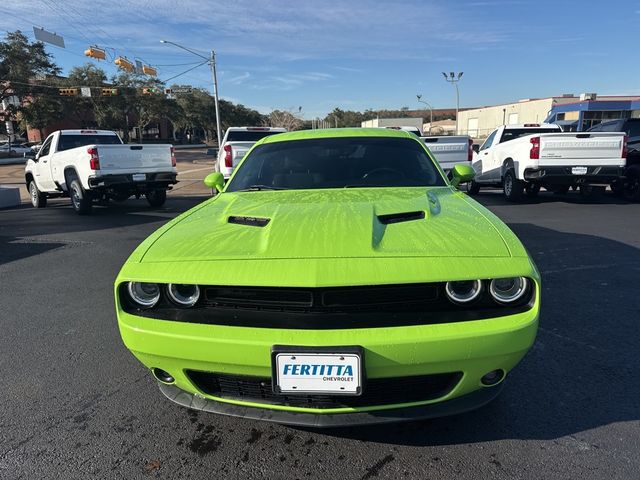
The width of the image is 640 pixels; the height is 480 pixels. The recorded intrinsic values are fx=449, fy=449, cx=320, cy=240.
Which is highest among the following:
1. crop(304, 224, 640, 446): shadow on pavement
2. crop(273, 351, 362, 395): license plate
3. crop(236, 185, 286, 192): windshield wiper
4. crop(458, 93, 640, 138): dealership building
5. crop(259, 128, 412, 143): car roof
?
crop(458, 93, 640, 138): dealership building

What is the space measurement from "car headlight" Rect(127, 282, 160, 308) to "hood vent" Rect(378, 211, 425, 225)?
122cm

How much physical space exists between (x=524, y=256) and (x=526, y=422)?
100 cm

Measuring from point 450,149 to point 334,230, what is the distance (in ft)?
33.7

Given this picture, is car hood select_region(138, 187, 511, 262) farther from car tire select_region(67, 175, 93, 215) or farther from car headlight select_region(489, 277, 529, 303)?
car tire select_region(67, 175, 93, 215)

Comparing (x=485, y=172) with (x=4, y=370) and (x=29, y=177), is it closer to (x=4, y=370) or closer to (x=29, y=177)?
(x=4, y=370)

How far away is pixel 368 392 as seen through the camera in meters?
2.02

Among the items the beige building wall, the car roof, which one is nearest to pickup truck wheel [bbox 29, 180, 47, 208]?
the car roof

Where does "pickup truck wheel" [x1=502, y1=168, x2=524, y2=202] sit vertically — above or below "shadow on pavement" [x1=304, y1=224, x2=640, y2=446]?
above

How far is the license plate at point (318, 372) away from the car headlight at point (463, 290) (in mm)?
537

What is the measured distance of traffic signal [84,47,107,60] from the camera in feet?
69.2

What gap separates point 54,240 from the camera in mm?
7637

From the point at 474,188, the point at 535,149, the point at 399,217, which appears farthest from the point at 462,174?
the point at 474,188

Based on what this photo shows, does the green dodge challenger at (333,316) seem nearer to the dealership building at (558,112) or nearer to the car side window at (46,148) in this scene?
the car side window at (46,148)

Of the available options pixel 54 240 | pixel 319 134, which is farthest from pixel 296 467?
pixel 54 240
